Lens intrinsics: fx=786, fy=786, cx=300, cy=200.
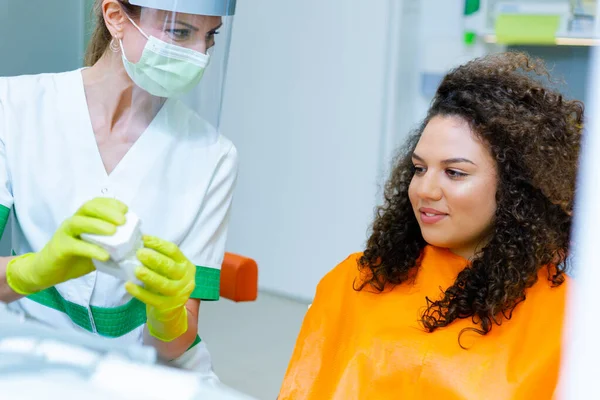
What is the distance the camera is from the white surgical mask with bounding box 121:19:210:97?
1010mm

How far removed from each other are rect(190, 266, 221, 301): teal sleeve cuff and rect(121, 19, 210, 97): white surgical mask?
397 millimetres

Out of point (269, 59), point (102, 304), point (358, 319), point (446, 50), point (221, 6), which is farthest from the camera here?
point (269, 59)

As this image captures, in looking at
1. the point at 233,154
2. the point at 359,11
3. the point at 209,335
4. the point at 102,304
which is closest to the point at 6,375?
the point at 102,304

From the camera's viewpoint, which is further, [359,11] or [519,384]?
[359,11]

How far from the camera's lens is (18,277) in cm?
102

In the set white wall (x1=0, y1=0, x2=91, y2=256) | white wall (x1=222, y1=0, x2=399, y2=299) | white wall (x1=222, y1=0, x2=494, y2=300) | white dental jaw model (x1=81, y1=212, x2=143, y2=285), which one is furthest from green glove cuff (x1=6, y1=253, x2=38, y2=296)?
white wall (x1=222, y1=0, x2=399, y2=299)

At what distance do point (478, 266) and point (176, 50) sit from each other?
700 millimetres

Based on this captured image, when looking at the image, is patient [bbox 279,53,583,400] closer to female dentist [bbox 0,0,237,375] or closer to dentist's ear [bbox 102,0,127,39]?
female dentist [bbox 0,0,237,375]

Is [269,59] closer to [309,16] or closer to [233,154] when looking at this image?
[309,16]

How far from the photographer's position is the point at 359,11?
333cm

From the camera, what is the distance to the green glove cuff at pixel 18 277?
39.9 inches

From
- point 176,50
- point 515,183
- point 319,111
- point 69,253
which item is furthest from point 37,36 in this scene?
point 319,111

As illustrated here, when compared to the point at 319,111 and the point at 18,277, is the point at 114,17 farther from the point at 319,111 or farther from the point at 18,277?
the point at 319,111

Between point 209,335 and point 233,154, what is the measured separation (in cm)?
203
